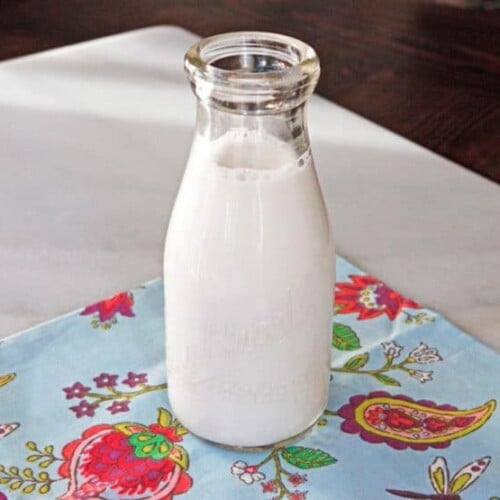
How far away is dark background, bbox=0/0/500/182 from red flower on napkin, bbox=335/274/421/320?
0.23 meters

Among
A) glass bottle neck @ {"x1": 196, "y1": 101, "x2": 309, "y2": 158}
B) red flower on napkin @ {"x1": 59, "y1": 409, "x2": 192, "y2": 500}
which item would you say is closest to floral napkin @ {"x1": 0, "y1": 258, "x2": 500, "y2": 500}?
red flower on napkin @ {"x1": 59, "y1": 409, "x2": 192, "y2": 500}

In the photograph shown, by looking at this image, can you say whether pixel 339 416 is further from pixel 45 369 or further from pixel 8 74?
pixel 8 74

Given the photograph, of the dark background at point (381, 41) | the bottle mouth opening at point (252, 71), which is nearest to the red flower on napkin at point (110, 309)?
the bottle mouth opening at point (252, 71)

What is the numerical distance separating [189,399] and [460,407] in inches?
6.6

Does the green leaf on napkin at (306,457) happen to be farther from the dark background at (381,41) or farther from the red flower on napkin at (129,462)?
the dark background at (381,41)

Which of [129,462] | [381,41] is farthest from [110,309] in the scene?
[381,41]

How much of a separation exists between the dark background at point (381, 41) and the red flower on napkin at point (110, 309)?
374 millimetres

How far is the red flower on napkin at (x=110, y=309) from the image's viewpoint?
27.0 inches

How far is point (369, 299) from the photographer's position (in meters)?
0.71

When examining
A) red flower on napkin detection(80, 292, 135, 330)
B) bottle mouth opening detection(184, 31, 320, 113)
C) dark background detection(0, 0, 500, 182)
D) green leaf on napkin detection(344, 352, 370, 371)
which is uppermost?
bottle mouth opening detection(184, 31, 320, 113)

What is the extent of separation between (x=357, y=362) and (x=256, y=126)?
0.65 ft

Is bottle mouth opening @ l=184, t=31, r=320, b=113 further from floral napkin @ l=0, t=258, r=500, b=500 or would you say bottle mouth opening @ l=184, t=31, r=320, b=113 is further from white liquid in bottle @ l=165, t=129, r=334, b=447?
floral napkin @ l=0, t=258, r=500, b=500

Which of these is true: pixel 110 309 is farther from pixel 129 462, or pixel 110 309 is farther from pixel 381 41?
pixel 381 41

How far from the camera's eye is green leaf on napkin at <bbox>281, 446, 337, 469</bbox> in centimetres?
57
